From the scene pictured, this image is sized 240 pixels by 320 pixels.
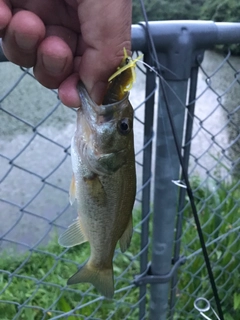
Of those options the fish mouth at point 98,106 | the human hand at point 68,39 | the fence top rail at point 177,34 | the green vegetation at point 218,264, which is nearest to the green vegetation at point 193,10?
the fence top rail at point 177,34

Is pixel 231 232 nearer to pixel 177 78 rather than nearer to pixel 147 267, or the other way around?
pixel 147 267

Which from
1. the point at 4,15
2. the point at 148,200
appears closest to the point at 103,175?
the point at 4,15

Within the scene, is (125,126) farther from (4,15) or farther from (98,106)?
(4,15)

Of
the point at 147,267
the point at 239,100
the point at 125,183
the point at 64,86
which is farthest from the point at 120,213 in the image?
the point at 239,100

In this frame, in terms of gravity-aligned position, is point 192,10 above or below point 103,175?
above

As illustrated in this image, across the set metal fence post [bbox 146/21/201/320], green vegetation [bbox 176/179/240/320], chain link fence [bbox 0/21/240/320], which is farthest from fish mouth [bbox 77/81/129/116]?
green vegetation [bbox 176/179/240/320]

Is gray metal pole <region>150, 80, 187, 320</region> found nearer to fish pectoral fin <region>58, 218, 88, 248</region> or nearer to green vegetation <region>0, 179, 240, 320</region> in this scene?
green vegetation <region>0, 179, 240, 320</region>

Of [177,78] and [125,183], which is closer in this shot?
[125,183]
